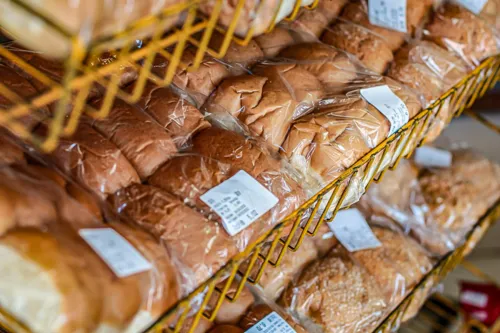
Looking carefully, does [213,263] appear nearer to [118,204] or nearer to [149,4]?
[118,204]

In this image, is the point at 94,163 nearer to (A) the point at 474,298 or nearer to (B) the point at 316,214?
(B) the point at 316,214

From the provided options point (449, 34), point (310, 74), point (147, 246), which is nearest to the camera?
point (147, 246)

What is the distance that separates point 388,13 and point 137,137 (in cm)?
72

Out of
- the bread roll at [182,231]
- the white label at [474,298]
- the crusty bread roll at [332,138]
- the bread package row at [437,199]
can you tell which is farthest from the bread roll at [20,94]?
the white label at [474,298]

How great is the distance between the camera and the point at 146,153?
3.06 feet

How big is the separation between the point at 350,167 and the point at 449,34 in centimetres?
57

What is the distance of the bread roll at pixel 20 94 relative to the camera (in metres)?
0.89

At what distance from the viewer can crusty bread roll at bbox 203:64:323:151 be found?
41.6 inches

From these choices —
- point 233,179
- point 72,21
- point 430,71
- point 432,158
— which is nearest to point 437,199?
point 432,158

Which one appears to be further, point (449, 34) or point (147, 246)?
point (449, 34)

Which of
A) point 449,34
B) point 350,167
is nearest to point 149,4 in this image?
point 350,167

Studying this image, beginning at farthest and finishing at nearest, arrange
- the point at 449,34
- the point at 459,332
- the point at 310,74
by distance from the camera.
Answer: the point at 459,332 → the point at 449,34 → the point at 310,74

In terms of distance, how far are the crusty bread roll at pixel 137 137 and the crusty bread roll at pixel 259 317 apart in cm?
38

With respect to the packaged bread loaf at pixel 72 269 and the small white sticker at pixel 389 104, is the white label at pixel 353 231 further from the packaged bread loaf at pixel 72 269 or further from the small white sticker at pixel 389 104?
the packaged bread loaf at pixel 72 269
